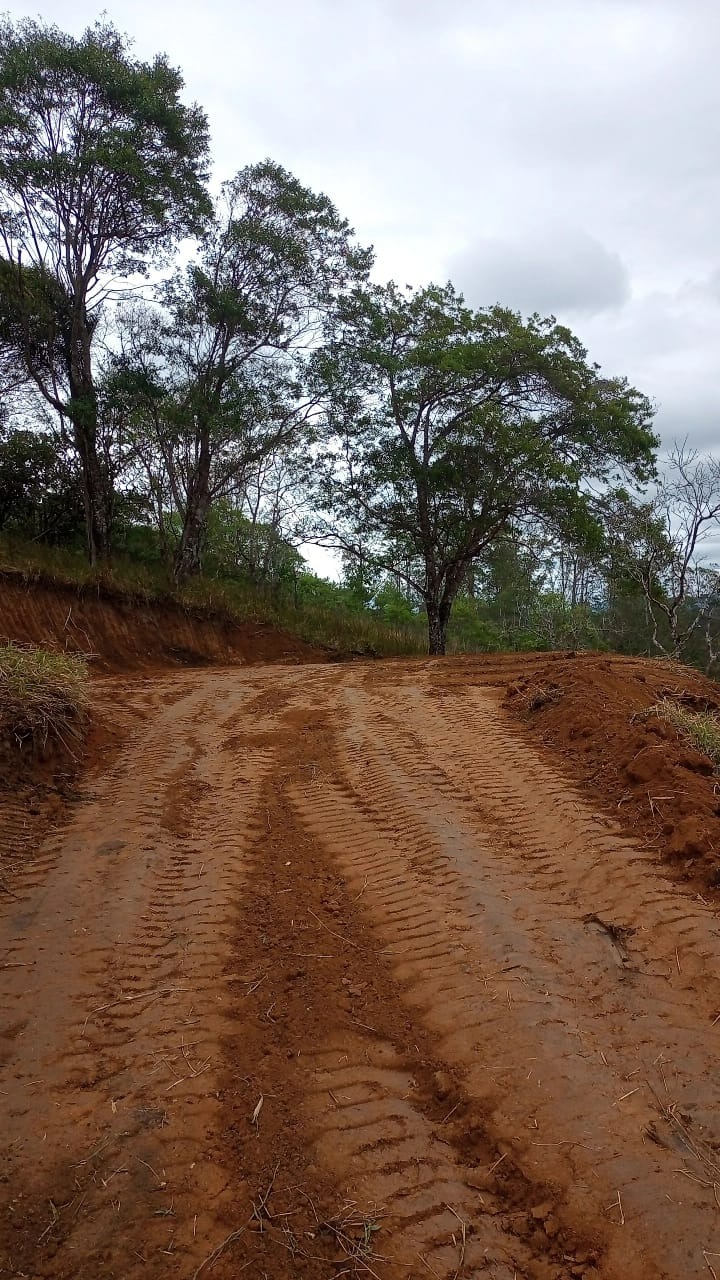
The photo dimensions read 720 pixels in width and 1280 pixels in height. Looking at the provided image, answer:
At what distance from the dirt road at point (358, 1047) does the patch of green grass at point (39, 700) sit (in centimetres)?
88

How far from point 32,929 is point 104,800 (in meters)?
1.66

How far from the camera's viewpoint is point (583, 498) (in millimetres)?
16438

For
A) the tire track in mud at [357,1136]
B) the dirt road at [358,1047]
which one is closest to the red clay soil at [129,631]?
the dirt road at [358,1047]

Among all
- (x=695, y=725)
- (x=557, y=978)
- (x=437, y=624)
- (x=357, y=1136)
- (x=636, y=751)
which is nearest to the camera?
(x=357, y=1136)

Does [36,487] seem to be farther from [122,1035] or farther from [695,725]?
[122,1035]

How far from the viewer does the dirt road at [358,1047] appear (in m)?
1.96

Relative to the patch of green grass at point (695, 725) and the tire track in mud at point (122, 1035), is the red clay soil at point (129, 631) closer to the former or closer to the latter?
the tire track in mud at point (122, 1035)

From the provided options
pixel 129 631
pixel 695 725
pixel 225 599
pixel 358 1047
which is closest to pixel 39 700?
pixel 358 1047

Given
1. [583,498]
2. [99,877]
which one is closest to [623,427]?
[583,498]

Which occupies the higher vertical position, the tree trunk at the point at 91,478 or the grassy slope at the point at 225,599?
the tree trunk at the point at 91,478

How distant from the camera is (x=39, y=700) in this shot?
5.62m

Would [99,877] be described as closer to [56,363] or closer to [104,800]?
[104,800]

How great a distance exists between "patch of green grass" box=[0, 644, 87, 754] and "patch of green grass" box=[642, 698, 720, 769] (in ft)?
16.1

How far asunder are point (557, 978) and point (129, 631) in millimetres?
12574
